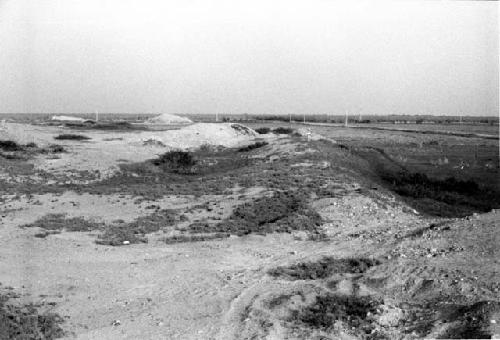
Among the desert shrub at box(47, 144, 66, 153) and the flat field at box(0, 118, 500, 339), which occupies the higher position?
the desert shrub at box(47, 144, 66, 153)

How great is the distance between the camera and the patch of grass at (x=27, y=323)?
670 centimetres

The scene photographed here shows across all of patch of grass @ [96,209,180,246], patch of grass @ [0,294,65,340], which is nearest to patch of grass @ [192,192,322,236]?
patch of grass @ [96,209,180,246]

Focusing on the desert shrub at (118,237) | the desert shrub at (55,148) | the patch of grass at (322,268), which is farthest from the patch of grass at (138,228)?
the desert shrub at (55,148)

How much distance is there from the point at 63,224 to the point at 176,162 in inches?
510

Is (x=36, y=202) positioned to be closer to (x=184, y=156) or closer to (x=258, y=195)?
(x=258, y=195)

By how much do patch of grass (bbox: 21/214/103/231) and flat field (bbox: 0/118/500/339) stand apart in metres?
0.05

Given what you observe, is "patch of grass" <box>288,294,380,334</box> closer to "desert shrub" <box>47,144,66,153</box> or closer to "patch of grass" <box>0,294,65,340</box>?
"patch of grass" <box>0,294,65,340</box>

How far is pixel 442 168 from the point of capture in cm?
2767

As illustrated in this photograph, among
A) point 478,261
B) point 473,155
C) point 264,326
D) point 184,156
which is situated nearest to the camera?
point 264,326

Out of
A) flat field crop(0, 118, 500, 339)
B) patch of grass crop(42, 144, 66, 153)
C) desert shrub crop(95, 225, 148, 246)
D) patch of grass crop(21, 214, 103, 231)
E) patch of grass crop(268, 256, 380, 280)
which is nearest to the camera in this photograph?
flat field crop(0, 118, 500, 339)

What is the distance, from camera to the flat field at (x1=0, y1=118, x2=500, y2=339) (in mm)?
7121

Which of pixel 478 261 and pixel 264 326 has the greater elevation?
pixel 478 261

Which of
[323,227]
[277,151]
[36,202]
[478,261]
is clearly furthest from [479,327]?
[277,151]

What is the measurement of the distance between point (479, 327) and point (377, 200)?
914 cm
